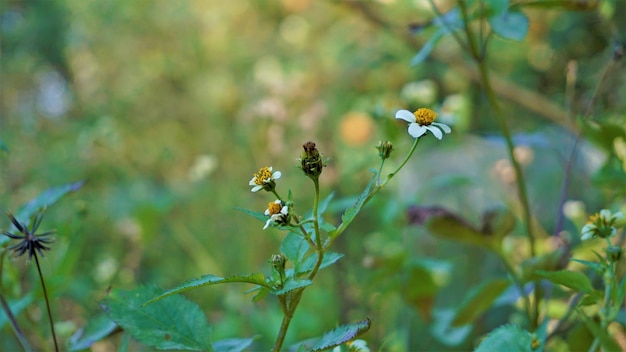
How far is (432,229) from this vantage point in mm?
584

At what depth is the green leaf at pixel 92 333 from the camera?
48 centimetres

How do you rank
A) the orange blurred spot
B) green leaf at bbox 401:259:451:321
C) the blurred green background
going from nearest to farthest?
green leaf at bbox 401:259:451:321, the blurred green background, the orange blurred spot

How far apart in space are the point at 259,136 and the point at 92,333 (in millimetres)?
961

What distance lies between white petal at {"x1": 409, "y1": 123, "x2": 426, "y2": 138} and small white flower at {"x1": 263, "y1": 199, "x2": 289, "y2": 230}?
3.1 inches

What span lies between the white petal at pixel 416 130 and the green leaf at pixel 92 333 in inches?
10.4

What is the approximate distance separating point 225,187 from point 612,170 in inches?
39.8

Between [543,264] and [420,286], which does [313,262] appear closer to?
[543,264]

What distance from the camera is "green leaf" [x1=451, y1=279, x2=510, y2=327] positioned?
58 cm

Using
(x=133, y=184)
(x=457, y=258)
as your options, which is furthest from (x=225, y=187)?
(x=457, y=258)

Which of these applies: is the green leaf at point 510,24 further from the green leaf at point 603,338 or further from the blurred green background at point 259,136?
the green leaf at point 603,338

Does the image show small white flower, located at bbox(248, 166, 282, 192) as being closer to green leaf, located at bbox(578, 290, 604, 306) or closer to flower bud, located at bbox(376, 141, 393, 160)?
flower bud, located at bbox(376, 141, 393, 160)

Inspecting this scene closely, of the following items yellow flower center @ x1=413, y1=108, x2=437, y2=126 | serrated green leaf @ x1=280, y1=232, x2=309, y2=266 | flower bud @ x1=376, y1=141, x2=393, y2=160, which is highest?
yellow flower center @ x1=413, y1=108, x2=437, y2=126

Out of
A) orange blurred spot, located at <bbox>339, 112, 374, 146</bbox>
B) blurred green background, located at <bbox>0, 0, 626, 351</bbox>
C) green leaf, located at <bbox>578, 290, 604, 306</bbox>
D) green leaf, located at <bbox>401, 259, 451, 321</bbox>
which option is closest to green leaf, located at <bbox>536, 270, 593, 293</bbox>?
green leaf, located at <bbox>578, 290, 604, 306</bbox>

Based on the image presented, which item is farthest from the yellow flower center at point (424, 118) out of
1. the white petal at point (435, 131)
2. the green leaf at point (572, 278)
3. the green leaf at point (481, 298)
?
the green leaf at point (481, 298)
